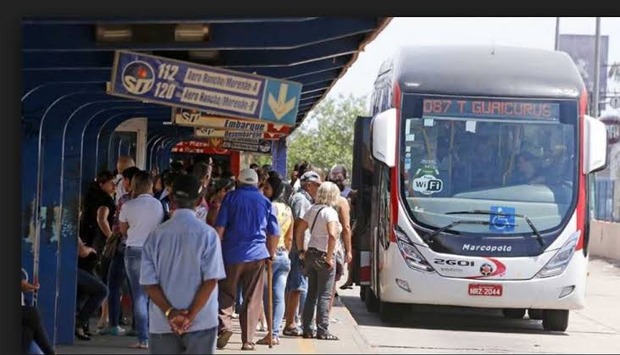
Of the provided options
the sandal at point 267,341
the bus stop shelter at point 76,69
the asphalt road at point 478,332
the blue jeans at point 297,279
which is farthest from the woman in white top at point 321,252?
the bus stop shelter at point 76,69

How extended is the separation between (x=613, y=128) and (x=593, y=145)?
1053 inches

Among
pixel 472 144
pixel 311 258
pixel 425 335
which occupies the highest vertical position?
pixel 472 144

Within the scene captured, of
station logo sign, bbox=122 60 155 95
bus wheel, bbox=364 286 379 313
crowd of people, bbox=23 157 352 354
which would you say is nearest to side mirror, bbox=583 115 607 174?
crowd of people, bbox=23 157 352 354

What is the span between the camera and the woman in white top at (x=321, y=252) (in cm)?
1323

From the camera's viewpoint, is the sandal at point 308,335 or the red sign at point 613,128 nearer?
the sandal at point 308,335

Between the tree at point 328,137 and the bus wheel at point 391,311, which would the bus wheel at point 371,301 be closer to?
the bus wheel at point 391,311

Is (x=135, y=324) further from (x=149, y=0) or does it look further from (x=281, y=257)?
(x=149, y=0)

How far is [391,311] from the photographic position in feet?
53.1

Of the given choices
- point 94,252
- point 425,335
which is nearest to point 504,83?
point 425,335

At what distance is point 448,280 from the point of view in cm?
1500

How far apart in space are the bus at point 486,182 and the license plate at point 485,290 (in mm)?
11

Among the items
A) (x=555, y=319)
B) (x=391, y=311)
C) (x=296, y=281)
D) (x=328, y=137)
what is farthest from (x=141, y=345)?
(x=328, y=137)

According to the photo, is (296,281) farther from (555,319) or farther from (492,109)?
(555,319)

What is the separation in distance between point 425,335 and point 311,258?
101 inches
